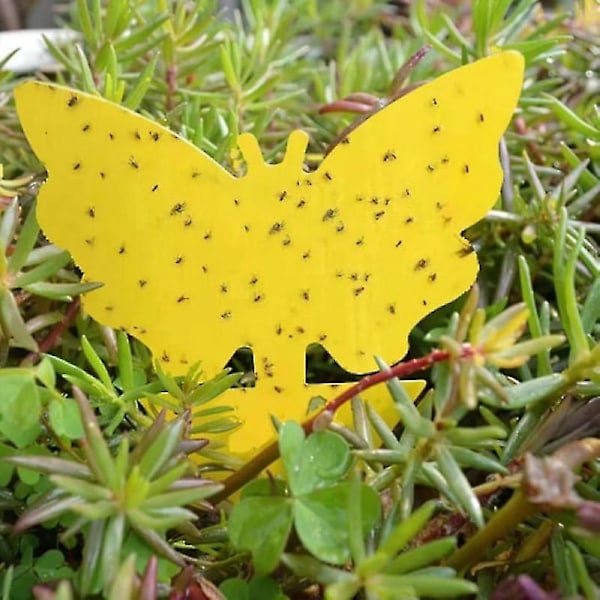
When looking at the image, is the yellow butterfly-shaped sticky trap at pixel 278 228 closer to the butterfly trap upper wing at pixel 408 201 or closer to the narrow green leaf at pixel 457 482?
the butterfly trap upper wing at pixel 408 201

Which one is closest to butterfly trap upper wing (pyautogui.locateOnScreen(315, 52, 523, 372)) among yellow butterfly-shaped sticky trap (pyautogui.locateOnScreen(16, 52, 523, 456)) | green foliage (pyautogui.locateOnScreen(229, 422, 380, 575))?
yellow butterfly-shaped sticky trap (pyautogui.locateOnScreen(16, 52, 523, 456))

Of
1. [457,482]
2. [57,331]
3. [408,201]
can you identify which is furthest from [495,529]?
[57,331]

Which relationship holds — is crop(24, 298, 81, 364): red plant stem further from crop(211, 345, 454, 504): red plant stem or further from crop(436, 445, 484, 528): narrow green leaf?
crop(436, 445, 484, 528): narrow green leaf

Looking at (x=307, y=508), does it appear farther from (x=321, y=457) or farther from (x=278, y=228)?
(x=278, y=228)

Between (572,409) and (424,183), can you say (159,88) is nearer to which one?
(424,183)

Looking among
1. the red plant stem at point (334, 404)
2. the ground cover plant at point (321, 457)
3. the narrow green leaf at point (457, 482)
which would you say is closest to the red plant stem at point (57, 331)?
the ground cover plant at point (321, 457)

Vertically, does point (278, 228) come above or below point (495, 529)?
above

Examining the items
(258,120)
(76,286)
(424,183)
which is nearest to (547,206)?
(424,183)
